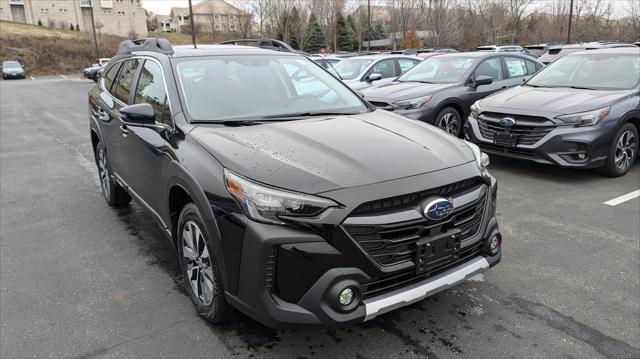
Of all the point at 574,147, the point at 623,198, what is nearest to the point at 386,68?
the point at 574,147

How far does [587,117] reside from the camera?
5.95 m

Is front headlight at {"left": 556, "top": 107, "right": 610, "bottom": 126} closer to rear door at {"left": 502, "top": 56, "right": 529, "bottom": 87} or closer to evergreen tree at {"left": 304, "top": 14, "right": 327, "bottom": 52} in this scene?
rear door at {"left": 502, "top": 56, "right": 529, "bottom": 87}

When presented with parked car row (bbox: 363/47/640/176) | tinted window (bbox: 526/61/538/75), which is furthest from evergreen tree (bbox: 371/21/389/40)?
parked car row (bbox: 363/47/640/176)

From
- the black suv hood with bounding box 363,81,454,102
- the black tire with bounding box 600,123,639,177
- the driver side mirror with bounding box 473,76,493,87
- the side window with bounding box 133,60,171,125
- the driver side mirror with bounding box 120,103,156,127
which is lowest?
the black tire with bounding box 600,123,639,177

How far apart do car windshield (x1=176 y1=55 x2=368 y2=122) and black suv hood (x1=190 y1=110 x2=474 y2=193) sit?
0.26 meters

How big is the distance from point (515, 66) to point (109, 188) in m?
7.70

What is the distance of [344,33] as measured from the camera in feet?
171

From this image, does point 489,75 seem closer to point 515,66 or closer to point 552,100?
point 515,66

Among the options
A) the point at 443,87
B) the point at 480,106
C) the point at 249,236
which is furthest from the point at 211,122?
the point at 443,87

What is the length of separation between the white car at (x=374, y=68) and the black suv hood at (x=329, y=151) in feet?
26.4

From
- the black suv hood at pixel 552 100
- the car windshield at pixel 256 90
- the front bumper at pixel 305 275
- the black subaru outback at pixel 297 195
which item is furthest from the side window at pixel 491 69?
the front bumper at pixel 305 275

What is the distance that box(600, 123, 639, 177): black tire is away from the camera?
20.0 ft

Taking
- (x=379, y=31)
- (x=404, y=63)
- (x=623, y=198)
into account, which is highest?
(x=379, y=31)

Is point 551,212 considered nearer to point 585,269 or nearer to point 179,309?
point 585,269
